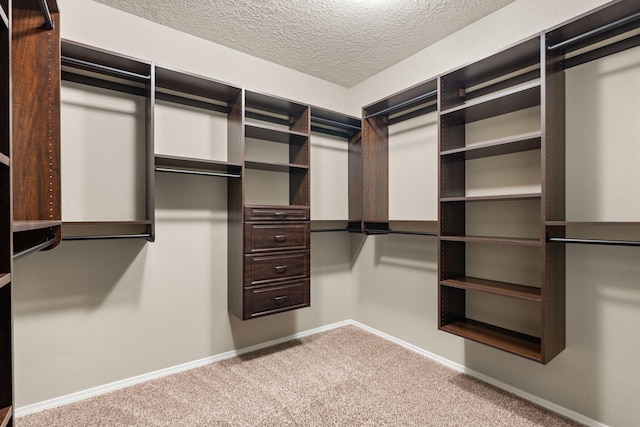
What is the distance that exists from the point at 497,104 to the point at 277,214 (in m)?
1.70

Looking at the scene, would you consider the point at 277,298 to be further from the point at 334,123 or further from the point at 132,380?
the point at 334,123

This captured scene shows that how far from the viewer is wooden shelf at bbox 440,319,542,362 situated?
1811mm

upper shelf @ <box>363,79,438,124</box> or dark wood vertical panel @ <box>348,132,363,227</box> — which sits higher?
upper shelf @ <box>363,79,438,124</box>

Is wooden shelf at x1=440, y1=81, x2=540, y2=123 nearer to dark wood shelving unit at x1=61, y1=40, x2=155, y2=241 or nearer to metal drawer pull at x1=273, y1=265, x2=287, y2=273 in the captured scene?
metal drawer pull at x1=273, y1=265, x2=287, y2=273

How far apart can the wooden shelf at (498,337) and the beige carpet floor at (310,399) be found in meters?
0.41

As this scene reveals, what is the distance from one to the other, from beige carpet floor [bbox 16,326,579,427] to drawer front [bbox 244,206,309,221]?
116 cm

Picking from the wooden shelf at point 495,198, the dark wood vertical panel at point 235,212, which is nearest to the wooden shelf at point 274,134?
the dark wood vertical panel at point 235,212

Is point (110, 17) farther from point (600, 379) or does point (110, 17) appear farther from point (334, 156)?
point (600, 379)

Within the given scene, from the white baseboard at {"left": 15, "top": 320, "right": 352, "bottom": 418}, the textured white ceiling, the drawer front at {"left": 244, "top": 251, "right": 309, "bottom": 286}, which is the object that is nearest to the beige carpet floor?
the white baseboard at {"left": 15, "top": 320, "right": 352, "bottom": 418}

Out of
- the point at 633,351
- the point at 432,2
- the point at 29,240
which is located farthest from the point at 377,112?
the point at 29,240

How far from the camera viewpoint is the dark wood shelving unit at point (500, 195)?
5.70 feet

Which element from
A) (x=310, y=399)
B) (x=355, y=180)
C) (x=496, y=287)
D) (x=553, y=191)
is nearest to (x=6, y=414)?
(x=310, y=399)

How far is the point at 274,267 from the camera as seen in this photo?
2.49 metres

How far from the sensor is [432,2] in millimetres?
2115
